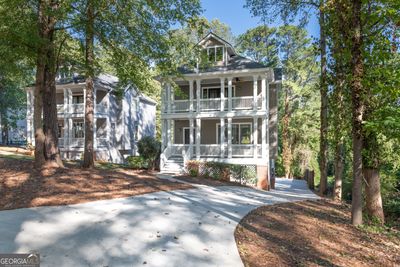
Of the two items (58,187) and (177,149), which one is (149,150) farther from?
(58,187)

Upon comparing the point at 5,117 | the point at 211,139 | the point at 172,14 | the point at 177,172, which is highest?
the point at 172,14

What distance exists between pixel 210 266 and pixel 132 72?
37.2ft

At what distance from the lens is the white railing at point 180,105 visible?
1974 cm

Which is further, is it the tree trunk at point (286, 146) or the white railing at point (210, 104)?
the tree trunk at point (286, 146)

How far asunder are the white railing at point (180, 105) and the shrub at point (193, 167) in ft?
13.5

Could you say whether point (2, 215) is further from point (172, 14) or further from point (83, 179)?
point (172, 14)

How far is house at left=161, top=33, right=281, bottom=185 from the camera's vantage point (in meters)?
18.0

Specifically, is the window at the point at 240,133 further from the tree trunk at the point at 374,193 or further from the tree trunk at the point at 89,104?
the tree trunk at the point at 374,193

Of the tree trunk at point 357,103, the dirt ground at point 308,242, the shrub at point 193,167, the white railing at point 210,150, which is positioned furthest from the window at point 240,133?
the tree trunk at point 357,103

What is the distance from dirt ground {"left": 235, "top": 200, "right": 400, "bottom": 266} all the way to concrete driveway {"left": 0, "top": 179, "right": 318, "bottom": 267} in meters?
0.33

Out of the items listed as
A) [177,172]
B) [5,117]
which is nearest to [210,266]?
[177,172]

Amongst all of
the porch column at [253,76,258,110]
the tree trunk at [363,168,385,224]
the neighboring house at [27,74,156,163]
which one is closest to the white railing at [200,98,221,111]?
the porch column at [253,76,258,110]

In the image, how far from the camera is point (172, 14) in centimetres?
1277

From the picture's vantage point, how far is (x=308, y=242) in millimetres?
5797
